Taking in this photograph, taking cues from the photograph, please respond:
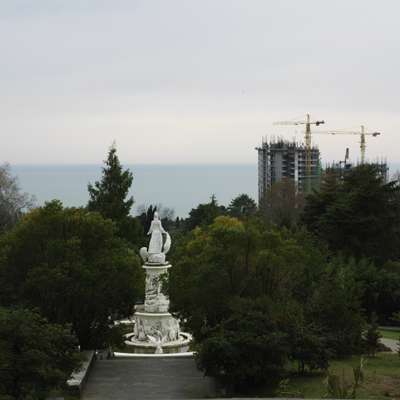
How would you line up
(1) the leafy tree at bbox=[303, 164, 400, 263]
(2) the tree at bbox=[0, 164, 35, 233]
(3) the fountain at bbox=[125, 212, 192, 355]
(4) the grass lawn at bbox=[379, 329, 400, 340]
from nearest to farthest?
1. (4) the grass lawn at bbox=[379, 329, 400, 340]
2. (3) the fountain at bbox=[125, 212, 192, 355]
3. (1) the leafy tree at bbox=[303, 164, 400, 263]
4. (2) the tree at bbox=[0, 164, 35, 233]

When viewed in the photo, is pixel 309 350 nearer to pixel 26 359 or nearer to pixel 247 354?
pixel 247 354

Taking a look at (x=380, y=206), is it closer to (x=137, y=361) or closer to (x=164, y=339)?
(x=164, y=339)

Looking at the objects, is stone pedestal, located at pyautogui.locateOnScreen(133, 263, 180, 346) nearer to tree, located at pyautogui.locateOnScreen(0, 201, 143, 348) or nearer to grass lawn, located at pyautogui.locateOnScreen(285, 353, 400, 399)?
tree, located at pyautogui.locateOnScreen(0, 201, 143, 348)

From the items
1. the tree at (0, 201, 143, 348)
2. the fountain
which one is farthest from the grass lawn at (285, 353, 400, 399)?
the fountain

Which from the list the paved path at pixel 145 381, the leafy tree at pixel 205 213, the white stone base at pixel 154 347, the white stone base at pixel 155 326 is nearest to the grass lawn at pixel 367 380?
the paved path at pixel 145 381

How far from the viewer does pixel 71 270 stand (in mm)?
21766

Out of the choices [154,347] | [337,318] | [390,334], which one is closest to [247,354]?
[337,318]

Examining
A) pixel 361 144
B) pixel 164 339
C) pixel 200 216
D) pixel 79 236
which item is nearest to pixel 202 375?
pixel 79 236

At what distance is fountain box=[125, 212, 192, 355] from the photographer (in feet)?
96.4

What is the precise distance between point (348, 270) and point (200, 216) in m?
31.1

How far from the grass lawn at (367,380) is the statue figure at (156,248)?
35.5 feet

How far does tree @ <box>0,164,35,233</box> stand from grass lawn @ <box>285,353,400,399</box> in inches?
1283

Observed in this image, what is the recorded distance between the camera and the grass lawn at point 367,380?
52.4 feet

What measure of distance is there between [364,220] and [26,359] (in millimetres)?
28573
